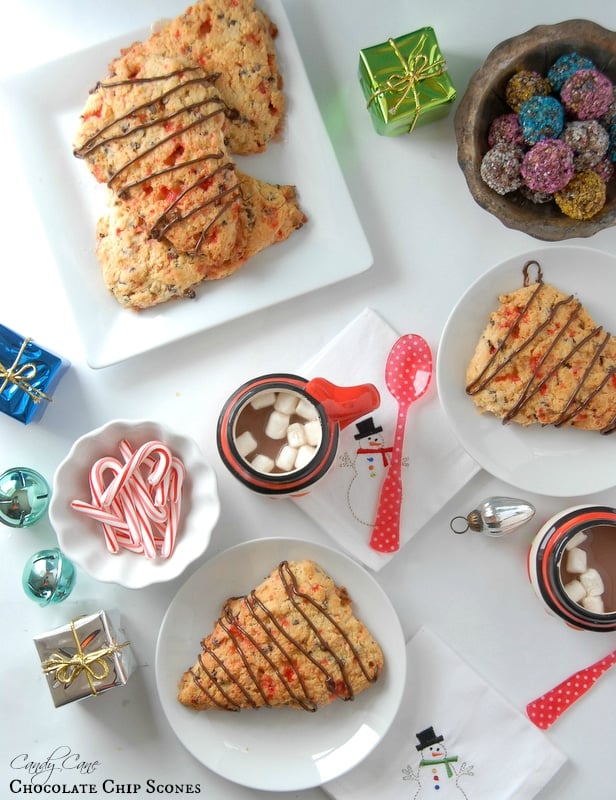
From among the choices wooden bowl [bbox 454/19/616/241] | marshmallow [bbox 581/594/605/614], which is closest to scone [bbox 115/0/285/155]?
wooden bowl [bbox 454/19/616/241]

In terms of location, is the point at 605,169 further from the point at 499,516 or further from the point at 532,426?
the point at 499,516

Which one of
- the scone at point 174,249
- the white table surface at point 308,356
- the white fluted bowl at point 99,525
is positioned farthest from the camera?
the white table surface at point 308,356

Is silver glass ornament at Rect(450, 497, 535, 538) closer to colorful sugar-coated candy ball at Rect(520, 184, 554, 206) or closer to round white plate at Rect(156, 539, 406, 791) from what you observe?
round white plate at Rect(156, 539, 406, 791)

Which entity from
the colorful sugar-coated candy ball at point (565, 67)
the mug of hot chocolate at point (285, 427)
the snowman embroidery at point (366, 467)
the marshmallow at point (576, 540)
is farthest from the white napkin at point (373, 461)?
the colorful sugar-coated candy ball at point (565, 67)

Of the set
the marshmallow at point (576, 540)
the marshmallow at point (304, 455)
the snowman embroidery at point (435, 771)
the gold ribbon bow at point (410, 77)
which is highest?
the gold ribbon bow at point (410, 77)

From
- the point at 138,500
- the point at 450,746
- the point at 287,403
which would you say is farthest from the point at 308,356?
the point at 450,746

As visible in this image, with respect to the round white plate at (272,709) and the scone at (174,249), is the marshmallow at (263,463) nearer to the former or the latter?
the round white plate at (272,709)

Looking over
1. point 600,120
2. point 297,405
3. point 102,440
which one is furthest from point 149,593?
point 600,120
